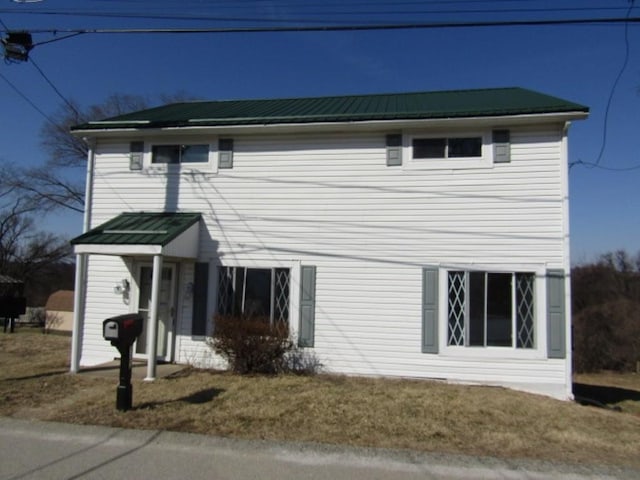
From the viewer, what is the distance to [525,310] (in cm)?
901

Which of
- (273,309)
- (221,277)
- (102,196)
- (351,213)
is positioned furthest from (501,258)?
(102,196)

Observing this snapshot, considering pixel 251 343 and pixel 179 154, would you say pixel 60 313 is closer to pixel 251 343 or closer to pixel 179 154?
pixel 179 154

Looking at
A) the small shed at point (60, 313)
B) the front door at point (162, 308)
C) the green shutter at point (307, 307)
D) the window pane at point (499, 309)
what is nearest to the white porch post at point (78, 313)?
the front door at point (162, 308)

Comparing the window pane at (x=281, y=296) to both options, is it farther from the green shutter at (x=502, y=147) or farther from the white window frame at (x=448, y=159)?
the green shutter at (x=502, y=147)

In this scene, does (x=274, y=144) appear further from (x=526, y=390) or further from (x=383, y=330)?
(x=526, y=390)

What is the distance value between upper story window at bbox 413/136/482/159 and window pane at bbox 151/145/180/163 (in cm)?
501

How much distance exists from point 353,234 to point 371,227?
376mm

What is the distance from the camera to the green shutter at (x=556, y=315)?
8.74m

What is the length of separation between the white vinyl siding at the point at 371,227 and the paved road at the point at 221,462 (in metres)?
4.18

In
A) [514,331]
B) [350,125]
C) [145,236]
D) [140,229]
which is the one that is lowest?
A: [514,331]

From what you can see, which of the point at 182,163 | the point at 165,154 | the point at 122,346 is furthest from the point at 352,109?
the point at 122,346

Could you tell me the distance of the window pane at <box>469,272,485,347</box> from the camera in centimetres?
906

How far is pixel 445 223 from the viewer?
9.41 metres

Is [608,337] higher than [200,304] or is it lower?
lower
